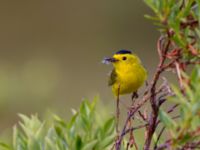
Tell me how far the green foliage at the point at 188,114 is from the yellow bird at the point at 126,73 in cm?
100

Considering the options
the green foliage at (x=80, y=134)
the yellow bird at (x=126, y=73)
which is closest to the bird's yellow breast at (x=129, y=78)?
the yellow bird at (x=126, y=73)

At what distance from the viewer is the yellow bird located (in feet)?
7.10

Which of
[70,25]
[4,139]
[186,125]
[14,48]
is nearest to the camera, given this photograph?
[186,125]

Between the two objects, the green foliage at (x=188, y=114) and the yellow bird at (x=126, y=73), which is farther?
the yellow bird at (x=126, y=73)

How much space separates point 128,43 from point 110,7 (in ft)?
3.52

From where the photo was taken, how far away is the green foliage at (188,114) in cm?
107

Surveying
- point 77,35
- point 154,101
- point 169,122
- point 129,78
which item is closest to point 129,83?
point 129,78

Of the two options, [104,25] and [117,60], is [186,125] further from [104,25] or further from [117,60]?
[104,25]

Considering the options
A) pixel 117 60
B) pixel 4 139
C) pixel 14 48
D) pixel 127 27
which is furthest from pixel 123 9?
pixel 4 139

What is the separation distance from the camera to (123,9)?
1043 cm

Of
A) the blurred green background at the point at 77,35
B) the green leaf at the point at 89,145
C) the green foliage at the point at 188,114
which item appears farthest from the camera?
the blurred green background at the point at 77,35

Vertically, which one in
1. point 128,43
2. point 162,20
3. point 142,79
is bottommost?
point 128,43

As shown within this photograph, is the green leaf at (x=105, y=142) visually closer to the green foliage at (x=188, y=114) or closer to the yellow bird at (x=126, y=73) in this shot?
the green foliage at (x=188, y=114)

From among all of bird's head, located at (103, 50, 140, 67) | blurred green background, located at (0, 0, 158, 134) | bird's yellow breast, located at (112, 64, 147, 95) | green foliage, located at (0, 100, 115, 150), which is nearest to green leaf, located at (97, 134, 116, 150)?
green foliage, located at (0, 100, 115, 150)
